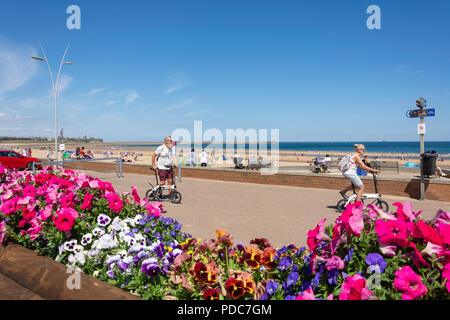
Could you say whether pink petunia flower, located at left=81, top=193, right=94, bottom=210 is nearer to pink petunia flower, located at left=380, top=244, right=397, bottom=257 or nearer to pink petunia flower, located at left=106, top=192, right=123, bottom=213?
pink petunia flower, located at left=106, top=192, right=123, bottom=213

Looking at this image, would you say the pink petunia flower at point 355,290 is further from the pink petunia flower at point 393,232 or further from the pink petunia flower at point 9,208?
the pink petunia flower at point 9,208

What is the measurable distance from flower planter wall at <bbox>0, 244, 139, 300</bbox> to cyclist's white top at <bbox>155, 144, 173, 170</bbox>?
250 inches

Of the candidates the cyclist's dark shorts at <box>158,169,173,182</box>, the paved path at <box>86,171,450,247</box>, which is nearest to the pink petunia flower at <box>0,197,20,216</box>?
the paved path at <box>86,171,450,247</box>

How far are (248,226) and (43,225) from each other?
4402 mm

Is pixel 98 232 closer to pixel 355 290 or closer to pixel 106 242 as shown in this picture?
pixel 106 242

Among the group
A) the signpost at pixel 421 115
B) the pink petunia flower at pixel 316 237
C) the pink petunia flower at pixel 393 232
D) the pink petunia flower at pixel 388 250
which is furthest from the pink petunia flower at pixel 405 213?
the signpost at pixel 421 115

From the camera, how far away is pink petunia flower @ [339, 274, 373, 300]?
1.44 m

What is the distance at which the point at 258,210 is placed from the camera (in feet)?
28.2

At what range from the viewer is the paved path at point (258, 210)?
628 cm

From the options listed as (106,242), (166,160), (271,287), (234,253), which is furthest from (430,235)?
(166,160)

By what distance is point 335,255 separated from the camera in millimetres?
1798

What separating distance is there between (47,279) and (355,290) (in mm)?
2025

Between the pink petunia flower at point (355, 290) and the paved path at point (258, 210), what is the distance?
3.90m

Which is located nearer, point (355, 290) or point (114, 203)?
point (355, 290)
